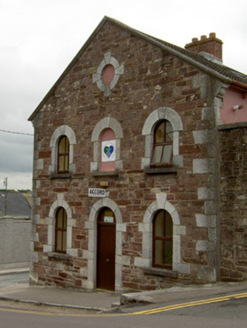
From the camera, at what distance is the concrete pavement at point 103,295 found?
9.55m

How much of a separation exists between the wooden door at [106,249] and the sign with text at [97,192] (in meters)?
0.50

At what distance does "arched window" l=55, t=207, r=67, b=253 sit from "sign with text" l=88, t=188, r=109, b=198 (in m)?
1.72

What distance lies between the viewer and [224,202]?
36.6 feet

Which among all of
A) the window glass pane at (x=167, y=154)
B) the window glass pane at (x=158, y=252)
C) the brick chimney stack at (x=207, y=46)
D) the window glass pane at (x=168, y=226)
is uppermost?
the brick chimney stack at (x=207, y=46)

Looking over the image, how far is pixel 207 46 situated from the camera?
18.4 meters

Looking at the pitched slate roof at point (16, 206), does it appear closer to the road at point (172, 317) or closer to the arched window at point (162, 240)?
the arched window at point (162, 240)

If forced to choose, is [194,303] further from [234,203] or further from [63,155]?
[63,155]

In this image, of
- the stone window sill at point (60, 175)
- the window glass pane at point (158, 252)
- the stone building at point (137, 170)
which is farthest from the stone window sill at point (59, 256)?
the window glass pane at point (158, 252)

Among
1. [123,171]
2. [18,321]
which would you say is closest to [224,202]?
[123,171]

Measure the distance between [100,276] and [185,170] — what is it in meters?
4.64

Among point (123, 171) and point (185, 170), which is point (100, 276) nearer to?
point (123, 171)

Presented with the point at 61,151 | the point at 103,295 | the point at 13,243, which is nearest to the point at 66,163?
the point at 61,151

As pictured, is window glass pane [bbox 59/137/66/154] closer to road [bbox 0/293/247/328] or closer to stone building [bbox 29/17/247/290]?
stone building [bbox 29/17/247/290]

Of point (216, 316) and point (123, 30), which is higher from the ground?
point (123, 30)
